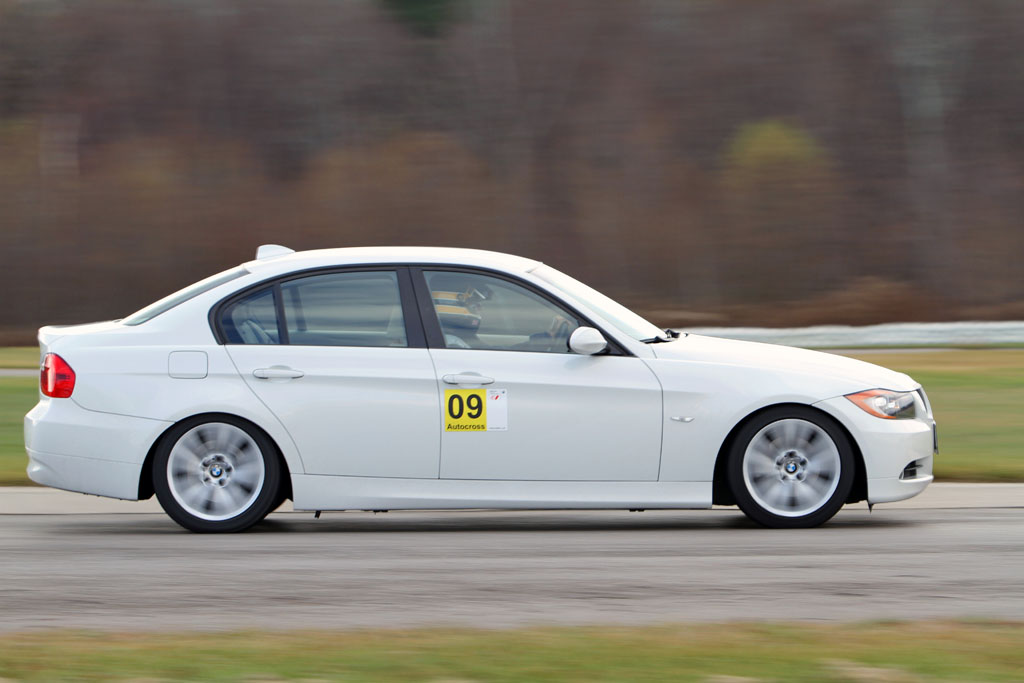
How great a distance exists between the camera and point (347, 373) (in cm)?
727

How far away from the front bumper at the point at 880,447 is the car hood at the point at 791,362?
0.14 m

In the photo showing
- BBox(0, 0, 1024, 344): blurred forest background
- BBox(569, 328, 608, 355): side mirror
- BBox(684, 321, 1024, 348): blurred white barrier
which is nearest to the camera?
BBox(569, 328, 608, 355): side mirror

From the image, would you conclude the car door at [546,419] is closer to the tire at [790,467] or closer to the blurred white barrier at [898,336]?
the tire at [790,467]

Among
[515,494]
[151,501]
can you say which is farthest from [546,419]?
[151,501]

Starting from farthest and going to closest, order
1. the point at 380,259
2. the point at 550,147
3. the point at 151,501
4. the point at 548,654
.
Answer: the point at 550,147, the point at 151,501, the point at 380,259, the point at 548,654

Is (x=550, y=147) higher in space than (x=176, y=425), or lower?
higher

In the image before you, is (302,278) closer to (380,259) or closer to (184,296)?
(380,259)

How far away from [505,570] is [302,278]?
210 cm

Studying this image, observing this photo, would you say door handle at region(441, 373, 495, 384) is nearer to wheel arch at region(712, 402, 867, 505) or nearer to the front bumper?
wheel arch at region(712, 402, 867, 505)

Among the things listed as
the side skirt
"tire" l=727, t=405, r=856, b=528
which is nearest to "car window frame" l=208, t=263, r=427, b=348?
the side skirt

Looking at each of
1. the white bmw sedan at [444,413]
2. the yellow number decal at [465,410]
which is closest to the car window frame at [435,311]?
the white bmw sedan at [444,413]

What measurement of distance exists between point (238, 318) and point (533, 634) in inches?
121

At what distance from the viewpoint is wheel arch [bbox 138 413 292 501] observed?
7285 millimetres

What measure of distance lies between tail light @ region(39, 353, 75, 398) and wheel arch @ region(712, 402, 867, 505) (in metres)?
3.48
